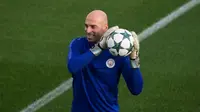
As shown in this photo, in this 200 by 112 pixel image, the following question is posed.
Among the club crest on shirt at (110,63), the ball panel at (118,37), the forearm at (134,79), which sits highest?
the ball panel at (118,37)

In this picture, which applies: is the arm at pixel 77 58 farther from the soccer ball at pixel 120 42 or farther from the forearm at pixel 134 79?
the forearm at pixel 134 79

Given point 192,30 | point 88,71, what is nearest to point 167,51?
point 192,30

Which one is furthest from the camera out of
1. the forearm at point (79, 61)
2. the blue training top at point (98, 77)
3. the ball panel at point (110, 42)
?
the blue training top at point (98, 77)

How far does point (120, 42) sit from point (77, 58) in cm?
39

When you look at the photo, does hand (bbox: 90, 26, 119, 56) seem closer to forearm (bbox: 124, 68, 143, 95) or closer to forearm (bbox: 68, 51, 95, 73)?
forearm (bbox: 68, 51, 95, 73)

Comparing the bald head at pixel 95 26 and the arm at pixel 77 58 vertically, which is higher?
the bald head at pixel 95 26

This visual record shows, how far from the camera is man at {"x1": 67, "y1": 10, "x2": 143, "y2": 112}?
3.98 metres

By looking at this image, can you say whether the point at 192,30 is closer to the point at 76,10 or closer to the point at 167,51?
Result: the point at 167,51

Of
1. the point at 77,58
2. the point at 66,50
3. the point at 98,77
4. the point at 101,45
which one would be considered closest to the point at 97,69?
the point at 98,77

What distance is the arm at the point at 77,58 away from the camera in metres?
3.96

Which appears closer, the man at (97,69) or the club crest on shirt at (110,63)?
the man at (97,69)

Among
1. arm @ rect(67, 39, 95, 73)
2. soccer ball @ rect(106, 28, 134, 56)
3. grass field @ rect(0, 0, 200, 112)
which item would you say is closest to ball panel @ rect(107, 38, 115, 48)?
soccer ball @ rect(106, 28, 134, 56)

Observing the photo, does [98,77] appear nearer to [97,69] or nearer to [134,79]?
[97,69]

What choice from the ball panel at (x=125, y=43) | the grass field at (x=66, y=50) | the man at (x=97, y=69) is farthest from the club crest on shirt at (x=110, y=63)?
the grass field at (x=66, y=50)
